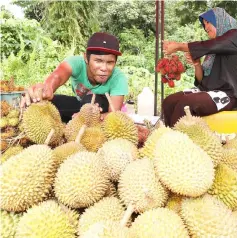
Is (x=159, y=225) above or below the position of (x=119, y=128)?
below

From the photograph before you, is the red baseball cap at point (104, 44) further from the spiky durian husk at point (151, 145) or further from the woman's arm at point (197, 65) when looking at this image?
the spiky durian husk at point (151, 145)

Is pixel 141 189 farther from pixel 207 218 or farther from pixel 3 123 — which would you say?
pixel 3 123

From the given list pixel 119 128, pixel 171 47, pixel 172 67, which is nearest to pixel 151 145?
pixel 119 128

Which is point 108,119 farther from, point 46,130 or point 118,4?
point 118,4

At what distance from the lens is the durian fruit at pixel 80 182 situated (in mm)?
932

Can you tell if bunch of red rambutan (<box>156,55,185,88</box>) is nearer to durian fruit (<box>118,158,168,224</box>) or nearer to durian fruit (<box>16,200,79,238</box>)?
durian fruit (<box>118,158,168,224</box>)

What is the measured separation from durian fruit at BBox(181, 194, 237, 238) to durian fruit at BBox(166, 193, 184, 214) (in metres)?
0.02

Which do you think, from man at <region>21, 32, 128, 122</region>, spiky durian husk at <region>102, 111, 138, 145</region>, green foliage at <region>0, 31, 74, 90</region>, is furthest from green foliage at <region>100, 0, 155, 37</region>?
spiky durian husk at <region>102, 111, 138, 145</region>

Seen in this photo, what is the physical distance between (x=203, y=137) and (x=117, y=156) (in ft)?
0.95

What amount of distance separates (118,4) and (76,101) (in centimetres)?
741

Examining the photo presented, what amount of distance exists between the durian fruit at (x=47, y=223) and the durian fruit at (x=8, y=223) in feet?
0.17

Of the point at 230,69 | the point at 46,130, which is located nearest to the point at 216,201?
the point at 46,130

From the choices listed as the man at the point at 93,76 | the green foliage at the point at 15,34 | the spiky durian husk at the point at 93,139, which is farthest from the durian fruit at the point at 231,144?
the green foliage at the point at 15,34

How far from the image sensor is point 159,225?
83 cm
